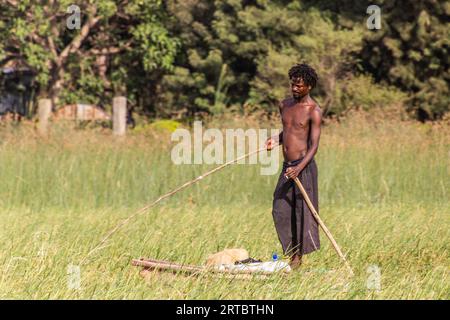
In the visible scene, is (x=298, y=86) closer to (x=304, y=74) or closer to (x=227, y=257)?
(x=304, y=74)

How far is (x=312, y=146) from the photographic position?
29.1 ft

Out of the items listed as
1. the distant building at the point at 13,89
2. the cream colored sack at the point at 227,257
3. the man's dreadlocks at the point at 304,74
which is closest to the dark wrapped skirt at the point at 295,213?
the cream colored sack at the point at 227,257

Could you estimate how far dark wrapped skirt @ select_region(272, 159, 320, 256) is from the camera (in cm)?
900

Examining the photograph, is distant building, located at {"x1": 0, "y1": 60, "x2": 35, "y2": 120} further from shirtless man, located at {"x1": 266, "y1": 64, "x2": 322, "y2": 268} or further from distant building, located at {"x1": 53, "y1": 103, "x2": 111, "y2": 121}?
shirtless man, located at {"x1": 266, "y1": 64, "x2": 322, "y2": 268}

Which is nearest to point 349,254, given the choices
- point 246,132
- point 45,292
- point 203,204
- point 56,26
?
point 45,292

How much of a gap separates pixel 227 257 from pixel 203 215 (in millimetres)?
3471

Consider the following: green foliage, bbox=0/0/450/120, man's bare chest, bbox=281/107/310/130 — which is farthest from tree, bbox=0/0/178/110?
man's bare chest, bbox=281/107/310/130

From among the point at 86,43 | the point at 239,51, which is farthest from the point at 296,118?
the point at 86,43

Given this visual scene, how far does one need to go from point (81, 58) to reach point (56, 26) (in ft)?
5.22

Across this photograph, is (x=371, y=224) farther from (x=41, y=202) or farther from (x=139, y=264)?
(x=41, y=202)

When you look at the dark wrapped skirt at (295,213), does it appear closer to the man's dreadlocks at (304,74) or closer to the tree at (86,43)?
the man's dreadlocks at (304,74)

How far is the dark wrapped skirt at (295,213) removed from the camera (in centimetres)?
900

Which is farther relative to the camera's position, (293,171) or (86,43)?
(86,43)

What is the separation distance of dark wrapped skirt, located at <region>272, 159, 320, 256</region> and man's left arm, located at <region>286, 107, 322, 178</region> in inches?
8.2
